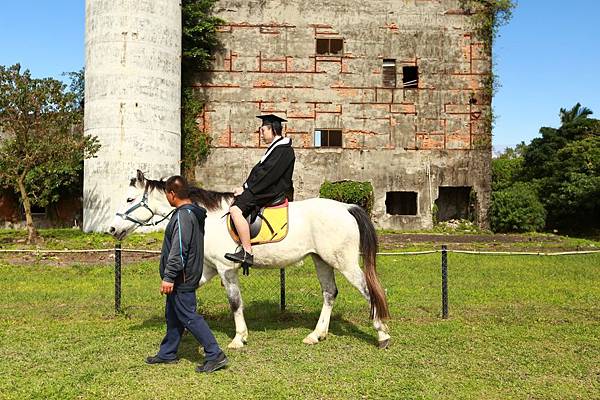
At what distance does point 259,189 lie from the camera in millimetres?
6121

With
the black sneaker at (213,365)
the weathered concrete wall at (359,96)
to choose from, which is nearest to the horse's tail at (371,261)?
the black sneaker at (213,365)

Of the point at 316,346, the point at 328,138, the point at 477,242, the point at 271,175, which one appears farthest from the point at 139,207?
the point at 328,138

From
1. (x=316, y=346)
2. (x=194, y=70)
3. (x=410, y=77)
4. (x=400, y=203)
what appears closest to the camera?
A: (x=316, y=346)

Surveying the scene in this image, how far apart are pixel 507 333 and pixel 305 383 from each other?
10.7 feet

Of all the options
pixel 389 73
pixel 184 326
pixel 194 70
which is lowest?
pixel 184 326

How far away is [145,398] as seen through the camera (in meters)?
4.51

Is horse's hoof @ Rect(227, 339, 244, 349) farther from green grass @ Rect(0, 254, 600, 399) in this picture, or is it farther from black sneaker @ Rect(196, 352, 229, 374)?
black sneaker @ Rect(196, 352, 229, 374)

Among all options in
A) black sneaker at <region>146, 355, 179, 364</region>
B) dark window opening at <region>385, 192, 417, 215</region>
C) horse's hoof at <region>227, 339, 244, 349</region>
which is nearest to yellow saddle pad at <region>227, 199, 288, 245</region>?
horse's hoof at <region>227, 339, 244, 349</region>

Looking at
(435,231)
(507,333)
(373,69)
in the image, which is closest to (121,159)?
(373,69)

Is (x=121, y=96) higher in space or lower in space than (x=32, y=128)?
higher

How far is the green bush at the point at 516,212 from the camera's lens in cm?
2338

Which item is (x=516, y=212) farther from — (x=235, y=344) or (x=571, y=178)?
(x=235, y=344)

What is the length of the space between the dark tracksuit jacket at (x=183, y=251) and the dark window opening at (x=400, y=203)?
68.9ft

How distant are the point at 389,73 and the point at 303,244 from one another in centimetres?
2003
